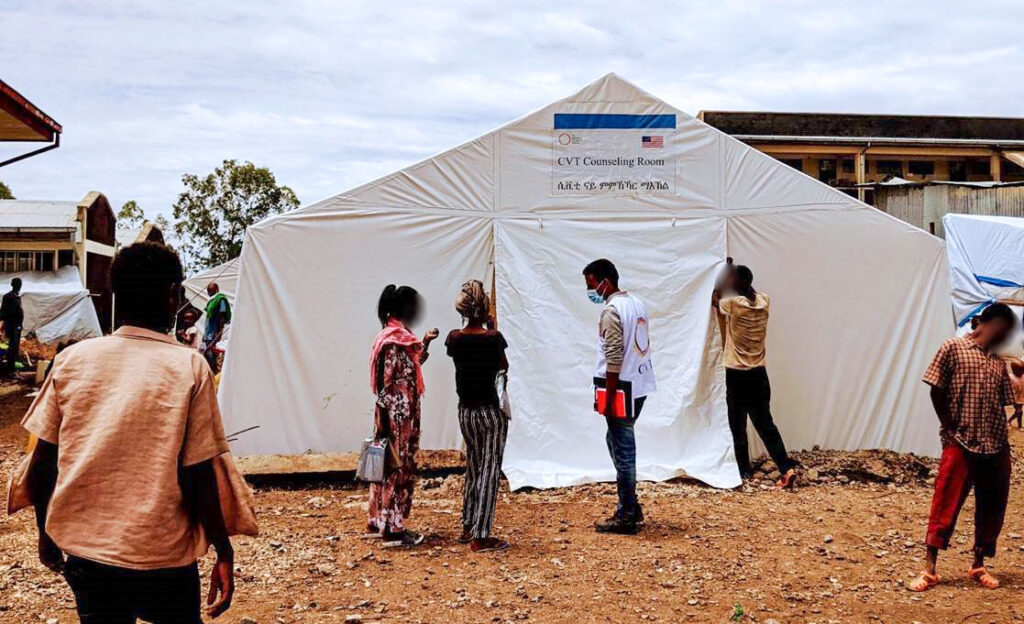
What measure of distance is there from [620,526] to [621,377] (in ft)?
A: 3.25

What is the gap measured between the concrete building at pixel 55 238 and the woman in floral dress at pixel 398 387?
1798cm

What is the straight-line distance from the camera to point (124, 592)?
2.26 meters

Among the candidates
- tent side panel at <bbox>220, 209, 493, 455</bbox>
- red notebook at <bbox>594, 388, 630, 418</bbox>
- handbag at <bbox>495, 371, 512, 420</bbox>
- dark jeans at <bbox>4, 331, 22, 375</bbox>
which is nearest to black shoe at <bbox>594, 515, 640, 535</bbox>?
red notebook at <bbox>594, 388, 630, 418</bbox>

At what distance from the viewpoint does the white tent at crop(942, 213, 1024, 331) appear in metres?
13.9

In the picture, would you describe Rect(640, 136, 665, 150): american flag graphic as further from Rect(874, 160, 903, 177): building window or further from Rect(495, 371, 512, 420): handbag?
Rect(874, 160, 903, 177): building window

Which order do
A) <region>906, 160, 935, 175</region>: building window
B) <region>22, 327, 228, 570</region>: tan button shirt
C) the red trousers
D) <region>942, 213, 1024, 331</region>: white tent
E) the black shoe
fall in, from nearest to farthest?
<region>22, 327, 228, 570</region>: tan button shirt < the red trousers < the black shoe < <region>942, 213, 1024, 331</region>: white tent < <region>906, 160, 935, 175</region>: building window

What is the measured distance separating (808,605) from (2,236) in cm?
2250

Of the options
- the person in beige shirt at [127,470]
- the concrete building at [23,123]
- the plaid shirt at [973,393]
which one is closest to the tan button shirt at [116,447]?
the person in beige shirt at [127,470]

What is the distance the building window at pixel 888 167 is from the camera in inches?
1180

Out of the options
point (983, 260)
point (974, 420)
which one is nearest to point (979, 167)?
point (983, 260)

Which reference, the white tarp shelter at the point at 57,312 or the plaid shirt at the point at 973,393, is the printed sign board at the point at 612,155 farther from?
the white tarp shelter at the point at 57,312

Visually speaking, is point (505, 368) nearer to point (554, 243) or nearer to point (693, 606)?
point (693, 606)

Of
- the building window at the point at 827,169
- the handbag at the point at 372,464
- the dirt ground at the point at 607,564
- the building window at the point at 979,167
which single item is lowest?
the dirt ground at the point at 607,564

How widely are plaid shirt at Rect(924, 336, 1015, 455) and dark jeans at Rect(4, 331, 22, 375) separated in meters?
13.7
